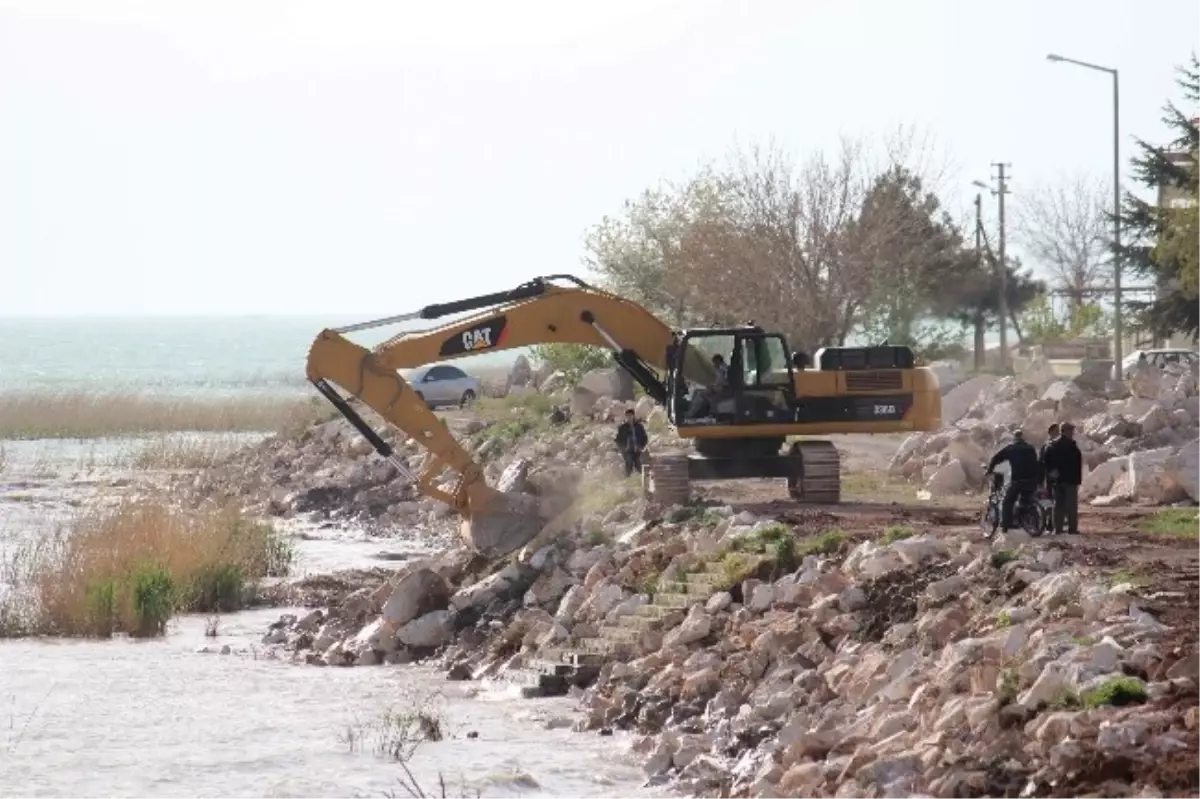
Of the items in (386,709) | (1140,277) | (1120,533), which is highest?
(1140,277)

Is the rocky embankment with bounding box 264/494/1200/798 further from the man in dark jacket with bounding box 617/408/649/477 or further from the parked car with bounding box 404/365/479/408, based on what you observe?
the parked car with bounding box 404/365/479/408

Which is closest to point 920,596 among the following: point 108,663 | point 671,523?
point 671,523

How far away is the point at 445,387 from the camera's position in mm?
60438

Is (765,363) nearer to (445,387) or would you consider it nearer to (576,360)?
(576,360)

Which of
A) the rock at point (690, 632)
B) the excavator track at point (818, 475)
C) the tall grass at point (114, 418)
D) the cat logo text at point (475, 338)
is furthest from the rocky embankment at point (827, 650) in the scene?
the tall grass at point (114, 418)

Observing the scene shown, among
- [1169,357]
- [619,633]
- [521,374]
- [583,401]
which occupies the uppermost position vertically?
[1169,357]

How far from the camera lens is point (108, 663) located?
24953 mm

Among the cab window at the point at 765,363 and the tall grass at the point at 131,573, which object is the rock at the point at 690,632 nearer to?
the cab window at the point at 765,363

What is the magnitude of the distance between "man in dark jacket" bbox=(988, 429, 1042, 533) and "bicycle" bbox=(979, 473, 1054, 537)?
0.06 meters

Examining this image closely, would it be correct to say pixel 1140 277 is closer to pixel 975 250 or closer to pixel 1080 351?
pixel 1080 351

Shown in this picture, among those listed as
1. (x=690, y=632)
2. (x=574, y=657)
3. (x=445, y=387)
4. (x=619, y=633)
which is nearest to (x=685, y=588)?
(x=619, y=633)

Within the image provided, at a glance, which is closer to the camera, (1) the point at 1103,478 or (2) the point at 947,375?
(1) the point at 1103,478

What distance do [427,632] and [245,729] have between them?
439cm

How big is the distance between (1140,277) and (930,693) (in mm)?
45129
